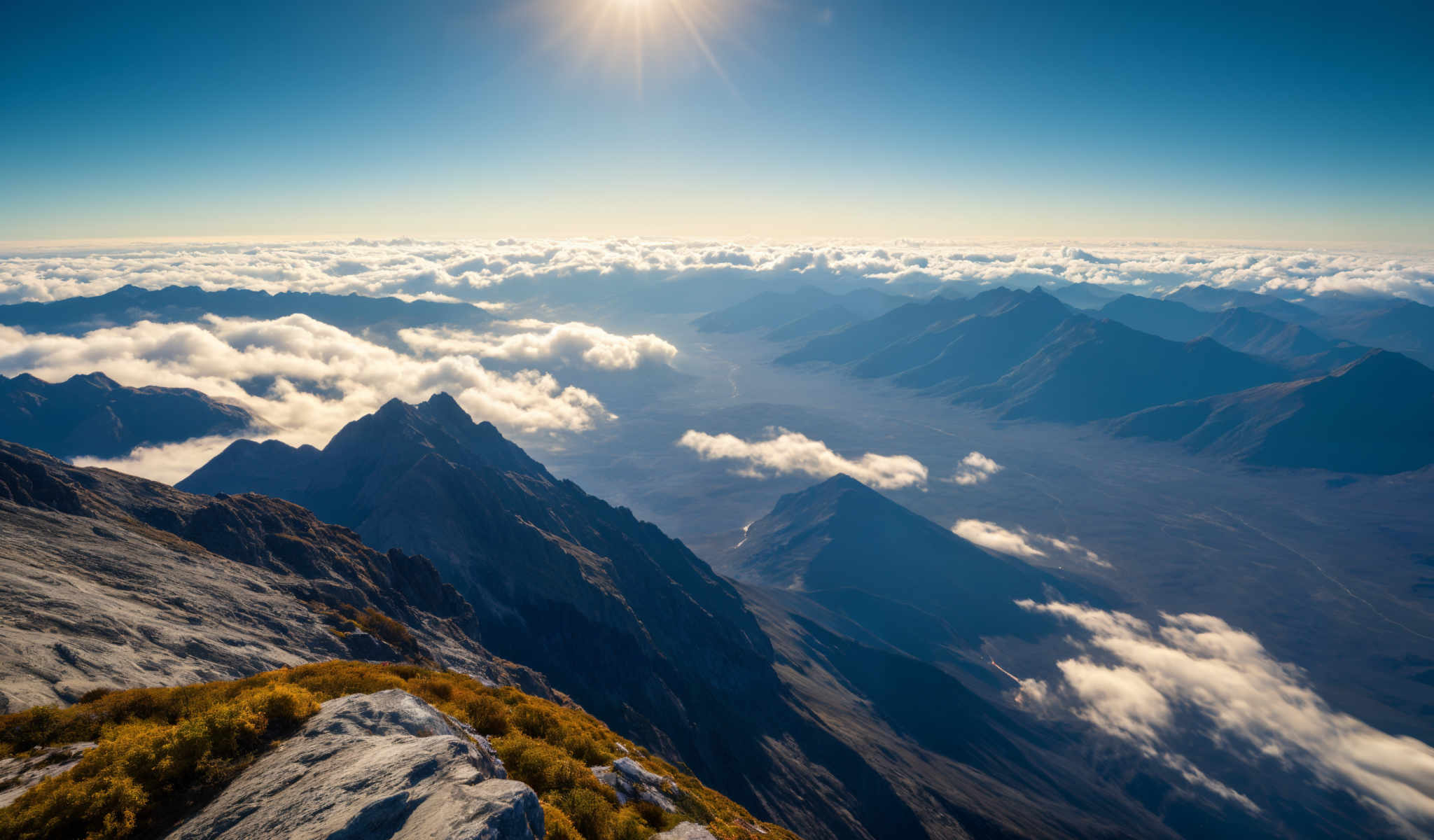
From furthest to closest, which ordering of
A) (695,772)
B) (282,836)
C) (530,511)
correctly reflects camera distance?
(530,511) < (695,772) < (282,836)

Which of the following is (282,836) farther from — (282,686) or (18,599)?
(18,599)

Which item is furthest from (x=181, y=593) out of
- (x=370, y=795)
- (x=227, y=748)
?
(x=370, y=795)

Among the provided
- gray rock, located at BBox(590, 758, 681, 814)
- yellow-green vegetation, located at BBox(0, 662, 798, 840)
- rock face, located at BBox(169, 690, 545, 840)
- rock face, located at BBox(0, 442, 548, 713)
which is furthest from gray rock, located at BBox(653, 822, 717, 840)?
rock face, located at BBox(0, 442, 548, 713)

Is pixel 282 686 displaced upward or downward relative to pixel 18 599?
upward

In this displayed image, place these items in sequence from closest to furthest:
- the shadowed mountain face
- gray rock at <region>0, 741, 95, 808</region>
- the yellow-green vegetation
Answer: the yellow-green vegetation < gray rock at <region>0, 741, 95, 808</region> < the shadowed mountain face

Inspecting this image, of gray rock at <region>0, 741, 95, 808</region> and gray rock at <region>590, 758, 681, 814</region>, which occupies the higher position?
gray rock at <region>0, 741, 95, 808</region>

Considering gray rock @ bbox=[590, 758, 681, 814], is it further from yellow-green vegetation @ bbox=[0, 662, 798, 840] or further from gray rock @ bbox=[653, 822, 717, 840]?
gray rock @ bbox=[653, 822, 717, 840]

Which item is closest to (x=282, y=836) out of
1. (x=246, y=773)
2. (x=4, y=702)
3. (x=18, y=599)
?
(x=246, y=773)
